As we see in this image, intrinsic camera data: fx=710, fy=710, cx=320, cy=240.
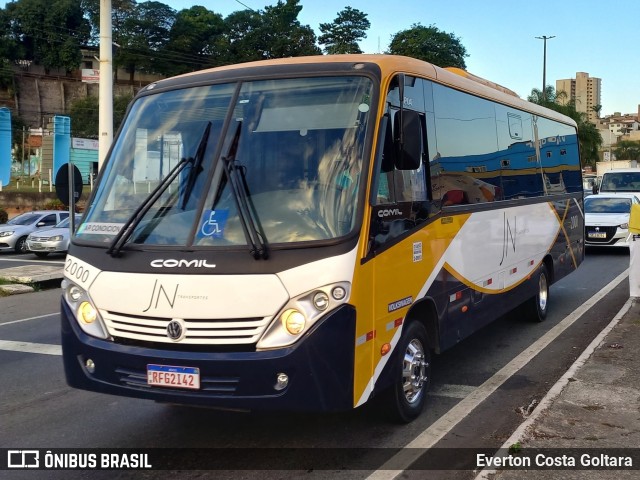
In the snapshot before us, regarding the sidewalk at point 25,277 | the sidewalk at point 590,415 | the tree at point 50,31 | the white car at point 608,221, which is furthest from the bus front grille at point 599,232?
the tree at point 50,31

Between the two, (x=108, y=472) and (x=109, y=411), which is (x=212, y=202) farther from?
(x=109, y=411)

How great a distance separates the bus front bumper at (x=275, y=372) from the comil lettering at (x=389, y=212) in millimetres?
812

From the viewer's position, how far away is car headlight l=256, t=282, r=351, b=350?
14.6 ft

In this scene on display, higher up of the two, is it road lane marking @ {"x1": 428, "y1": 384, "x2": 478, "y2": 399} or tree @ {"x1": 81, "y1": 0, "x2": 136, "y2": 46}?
tree @ {"x1": 81, "y1": 0, "x2": 136, "y2": 46}

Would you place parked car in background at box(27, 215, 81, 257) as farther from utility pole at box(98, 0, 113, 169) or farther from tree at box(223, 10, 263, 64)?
tree at box(223, 10, 263, 64)

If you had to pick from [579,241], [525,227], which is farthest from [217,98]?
[579,241]

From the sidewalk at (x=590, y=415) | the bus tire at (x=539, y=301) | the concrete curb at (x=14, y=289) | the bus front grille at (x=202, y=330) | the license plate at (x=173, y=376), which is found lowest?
the concrete curb at (x=14, y=289)

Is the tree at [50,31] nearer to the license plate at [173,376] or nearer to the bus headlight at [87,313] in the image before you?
the bus headlight at [87,313]

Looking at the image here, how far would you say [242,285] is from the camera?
177 inches

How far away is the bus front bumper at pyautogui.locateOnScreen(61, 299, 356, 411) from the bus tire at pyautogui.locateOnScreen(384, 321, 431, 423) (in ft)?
2.64

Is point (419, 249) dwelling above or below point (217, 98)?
below

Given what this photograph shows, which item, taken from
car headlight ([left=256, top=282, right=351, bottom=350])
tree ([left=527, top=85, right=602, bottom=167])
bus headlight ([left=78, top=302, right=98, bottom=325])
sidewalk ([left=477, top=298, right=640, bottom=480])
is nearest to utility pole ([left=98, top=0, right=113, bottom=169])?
bus headlight ([left=78, top=302, right=98, bottom=325])

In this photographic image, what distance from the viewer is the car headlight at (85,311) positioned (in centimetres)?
492

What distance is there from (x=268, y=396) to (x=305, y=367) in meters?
0.31
